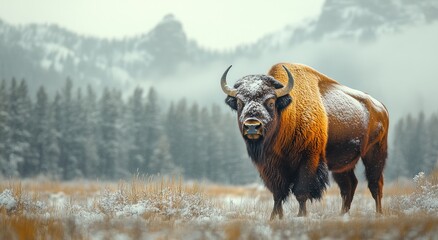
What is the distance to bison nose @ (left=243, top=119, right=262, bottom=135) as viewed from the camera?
24.4 feet

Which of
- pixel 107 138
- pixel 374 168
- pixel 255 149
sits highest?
pixel 255 149

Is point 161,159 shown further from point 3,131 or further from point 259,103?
point 259,103

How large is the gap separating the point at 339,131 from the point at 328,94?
2.95 feet

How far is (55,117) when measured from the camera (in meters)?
52.8

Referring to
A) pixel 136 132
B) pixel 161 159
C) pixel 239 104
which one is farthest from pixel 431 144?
pixel 239 104

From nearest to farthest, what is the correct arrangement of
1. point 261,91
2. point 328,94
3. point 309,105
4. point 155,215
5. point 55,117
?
point 155,215 < point 261,91 < point 309,105 < point 328,94 < point 55,117

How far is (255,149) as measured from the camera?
28.1 feet

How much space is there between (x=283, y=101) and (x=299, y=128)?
641 millimetres

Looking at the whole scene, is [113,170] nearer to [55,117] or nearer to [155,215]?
[55,117]

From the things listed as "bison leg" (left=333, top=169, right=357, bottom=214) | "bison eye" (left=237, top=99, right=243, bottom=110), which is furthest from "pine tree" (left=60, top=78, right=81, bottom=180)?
"bison eye" (left=237, top=99, right=243, bottom=110)

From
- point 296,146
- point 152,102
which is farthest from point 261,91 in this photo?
point 152,102

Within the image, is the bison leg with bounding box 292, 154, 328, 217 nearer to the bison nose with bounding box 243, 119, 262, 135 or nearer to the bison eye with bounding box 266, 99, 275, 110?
the bison eye with bounding box 266, 99, 275, 110

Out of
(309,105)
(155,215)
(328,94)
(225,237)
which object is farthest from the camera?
(328,94)

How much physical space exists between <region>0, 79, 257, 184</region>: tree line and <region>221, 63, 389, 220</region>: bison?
34.0m
